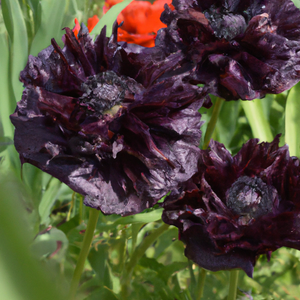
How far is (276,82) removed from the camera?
298mm

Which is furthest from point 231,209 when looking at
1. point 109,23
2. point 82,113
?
point 109,23

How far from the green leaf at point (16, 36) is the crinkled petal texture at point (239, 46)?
6.7 inches

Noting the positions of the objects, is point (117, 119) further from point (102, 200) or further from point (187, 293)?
point (187, 293)

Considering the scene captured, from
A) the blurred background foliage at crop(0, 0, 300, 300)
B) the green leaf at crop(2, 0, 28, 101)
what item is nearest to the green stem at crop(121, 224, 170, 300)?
the blurred background foliage at crop(0, 0, 300, 300)

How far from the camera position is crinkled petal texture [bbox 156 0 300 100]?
29cm

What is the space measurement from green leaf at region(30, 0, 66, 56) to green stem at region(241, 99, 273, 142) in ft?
0.93

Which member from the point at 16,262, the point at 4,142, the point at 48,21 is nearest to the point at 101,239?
the point at 4,142

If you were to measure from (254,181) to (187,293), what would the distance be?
0.57ft

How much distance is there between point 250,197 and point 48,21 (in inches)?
11.7

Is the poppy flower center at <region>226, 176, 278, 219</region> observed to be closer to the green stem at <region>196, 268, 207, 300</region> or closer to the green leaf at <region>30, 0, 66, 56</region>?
the green stem at <region>196, 268, 207, 300</region>

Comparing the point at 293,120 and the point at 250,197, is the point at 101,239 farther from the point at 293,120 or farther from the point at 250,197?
the point at 293,120

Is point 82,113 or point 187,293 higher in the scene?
point 82,113

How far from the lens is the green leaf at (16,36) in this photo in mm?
371

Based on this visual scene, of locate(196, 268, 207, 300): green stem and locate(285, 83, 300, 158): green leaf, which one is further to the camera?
locate(285, 83, 300, 158): green leaf
